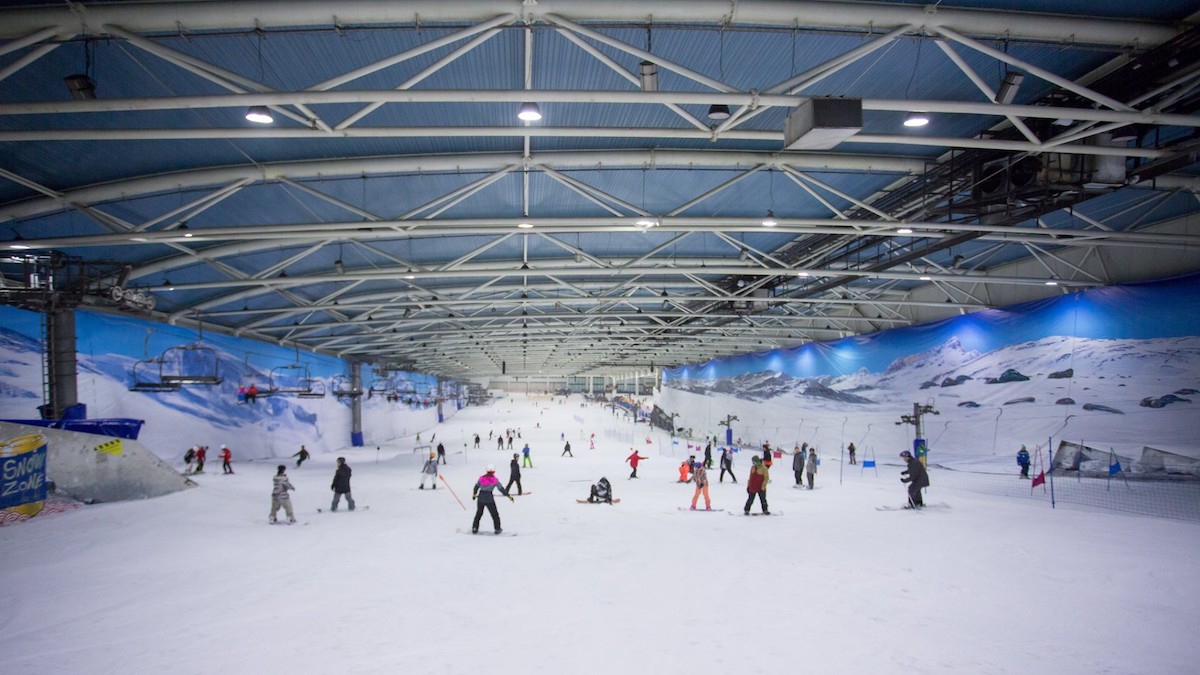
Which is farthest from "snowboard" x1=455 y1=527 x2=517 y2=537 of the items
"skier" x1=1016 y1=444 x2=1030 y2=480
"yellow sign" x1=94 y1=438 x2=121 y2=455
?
"skier" x1=1016 y1=444 x2=1030 y2=480

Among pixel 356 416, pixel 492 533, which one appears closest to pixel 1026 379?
pixel 492 533

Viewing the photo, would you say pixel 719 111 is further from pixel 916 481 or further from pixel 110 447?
pixel 110 447

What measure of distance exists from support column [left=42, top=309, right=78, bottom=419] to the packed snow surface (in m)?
3.54

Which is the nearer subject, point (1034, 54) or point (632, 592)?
point (632, 592)

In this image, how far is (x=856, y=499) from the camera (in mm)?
16406

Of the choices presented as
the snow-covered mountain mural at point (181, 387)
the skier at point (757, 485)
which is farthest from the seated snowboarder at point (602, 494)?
the snow-covered mountain mural at point (181, 387)

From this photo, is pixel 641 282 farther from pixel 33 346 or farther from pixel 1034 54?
pixel 33 346

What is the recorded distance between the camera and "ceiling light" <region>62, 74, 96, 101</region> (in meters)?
7.14

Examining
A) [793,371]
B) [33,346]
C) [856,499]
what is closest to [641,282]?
[856,499]

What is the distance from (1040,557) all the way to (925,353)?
18.1 metres

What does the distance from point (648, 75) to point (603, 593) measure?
266 inches

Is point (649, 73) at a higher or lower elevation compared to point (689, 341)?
higher

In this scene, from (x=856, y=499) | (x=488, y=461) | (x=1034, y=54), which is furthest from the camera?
(x=488, y=461)

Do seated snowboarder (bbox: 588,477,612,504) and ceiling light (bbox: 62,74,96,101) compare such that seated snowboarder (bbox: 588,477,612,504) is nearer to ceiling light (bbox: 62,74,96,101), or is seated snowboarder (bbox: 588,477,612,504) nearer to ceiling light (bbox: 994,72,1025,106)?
ceiling light (bbox: 994,72,1025,106)
